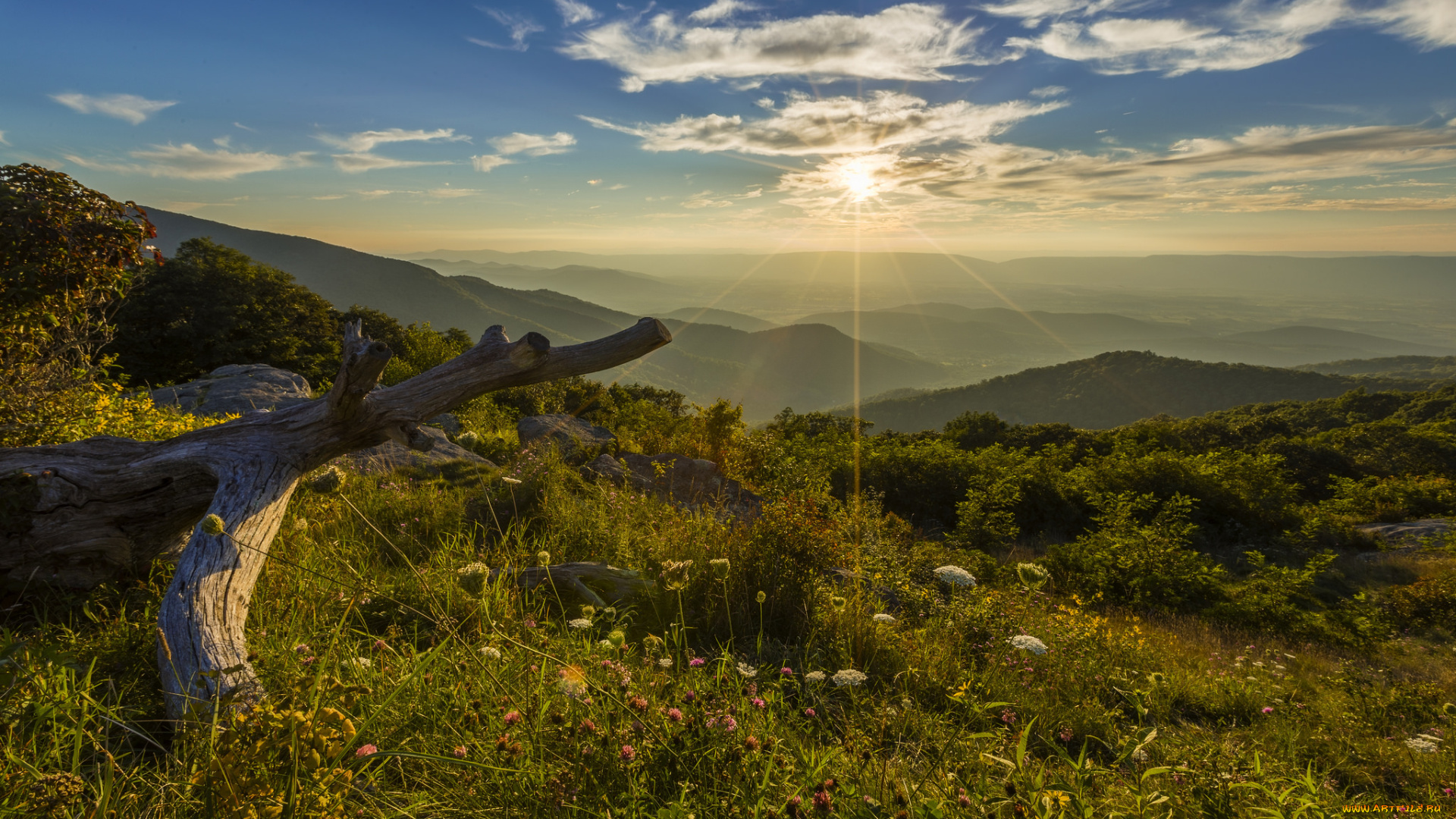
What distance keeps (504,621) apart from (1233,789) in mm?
3447

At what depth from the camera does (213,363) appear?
14555mm

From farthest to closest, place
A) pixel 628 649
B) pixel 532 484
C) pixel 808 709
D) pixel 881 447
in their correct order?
pixel 881 447
pixel 532 484
pixel 628 649
pixel 808 709

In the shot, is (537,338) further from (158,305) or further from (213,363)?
(158,305)

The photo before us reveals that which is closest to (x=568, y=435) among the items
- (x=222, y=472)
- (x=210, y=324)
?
(x=222, y=472)

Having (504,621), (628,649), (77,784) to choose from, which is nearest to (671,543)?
(504,621)

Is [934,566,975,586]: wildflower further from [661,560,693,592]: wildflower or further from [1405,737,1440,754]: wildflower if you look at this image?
[1405,737,1440,754]: wildflower

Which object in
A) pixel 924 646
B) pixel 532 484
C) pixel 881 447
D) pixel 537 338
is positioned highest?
pixel 537 338

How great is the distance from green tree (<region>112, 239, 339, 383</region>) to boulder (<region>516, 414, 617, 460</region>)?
8.38 m

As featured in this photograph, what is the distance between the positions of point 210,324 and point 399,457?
1247 centimetres

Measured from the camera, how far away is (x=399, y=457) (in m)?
7.39

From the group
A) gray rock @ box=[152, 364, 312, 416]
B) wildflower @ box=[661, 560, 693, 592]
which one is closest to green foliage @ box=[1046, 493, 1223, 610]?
wildflower @ box=[661, 560, 693, 592]

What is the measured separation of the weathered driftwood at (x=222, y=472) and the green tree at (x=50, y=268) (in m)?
1.38

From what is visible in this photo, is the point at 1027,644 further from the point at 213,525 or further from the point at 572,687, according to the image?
the point at 213,525

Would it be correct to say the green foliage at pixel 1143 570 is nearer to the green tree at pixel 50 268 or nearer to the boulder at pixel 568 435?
the boulder at pixel 568 435
